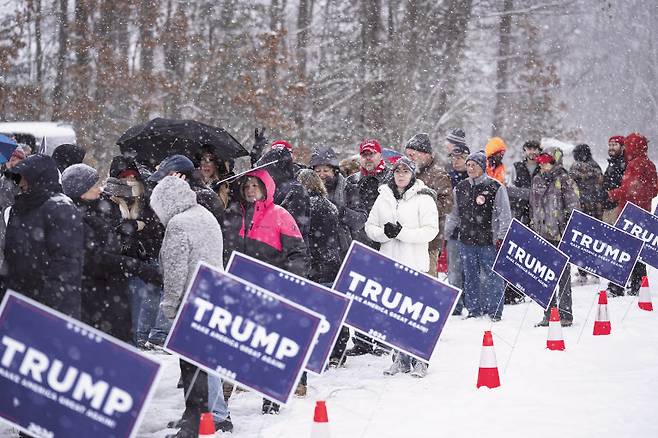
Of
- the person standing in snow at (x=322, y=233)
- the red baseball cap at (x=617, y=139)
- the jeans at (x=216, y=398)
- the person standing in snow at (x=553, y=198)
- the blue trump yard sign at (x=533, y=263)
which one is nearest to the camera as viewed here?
the jeans at (x=216, y=398)

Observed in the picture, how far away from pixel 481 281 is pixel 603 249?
1660mm

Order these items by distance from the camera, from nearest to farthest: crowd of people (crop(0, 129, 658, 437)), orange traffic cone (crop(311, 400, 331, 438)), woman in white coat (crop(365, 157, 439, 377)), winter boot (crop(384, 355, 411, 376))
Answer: orange traffic cone (crop(311, 400, 331, 438))
crowd of people (crop(0, 129, 658, 437))
winter boot (crop(384, 355, 411, 376))
woman in white coat (crop(365, 157, 439, 377))

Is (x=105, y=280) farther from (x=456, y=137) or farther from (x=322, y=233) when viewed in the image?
(x=456, y=137)

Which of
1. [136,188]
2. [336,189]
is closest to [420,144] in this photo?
[336,189]

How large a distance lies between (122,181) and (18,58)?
1373cm

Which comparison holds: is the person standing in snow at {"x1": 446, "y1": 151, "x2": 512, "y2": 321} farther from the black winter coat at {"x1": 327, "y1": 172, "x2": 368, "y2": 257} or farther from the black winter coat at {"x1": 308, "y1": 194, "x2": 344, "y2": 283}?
the black winter coat at {"x1": 308, "y1": 194, "x2": 344, "y2": 283}

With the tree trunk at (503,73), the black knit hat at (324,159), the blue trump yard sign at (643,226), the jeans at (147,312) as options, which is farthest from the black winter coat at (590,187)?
the tree trunk at (503,73)

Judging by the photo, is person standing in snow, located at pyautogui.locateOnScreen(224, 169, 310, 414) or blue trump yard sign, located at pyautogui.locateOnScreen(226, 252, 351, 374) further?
person standing in snow, located at pyautogui.locateOnScreen(224, 169, 310, 414)

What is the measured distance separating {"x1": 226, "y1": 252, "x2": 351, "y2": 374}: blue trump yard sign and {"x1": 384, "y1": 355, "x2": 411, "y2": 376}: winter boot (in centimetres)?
230

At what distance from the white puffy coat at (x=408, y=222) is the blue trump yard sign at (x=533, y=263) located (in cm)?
121

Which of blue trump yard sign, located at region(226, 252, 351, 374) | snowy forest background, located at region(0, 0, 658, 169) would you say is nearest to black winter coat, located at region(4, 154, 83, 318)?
blue trump yard sign, located at region(226, 252, 351, 374)

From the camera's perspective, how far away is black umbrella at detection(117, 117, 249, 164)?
10258 mm

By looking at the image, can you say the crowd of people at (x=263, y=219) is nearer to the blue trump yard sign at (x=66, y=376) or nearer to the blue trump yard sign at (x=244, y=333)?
the blue trump yard sign at (x=244, y=333)

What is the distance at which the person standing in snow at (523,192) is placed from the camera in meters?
14.5
